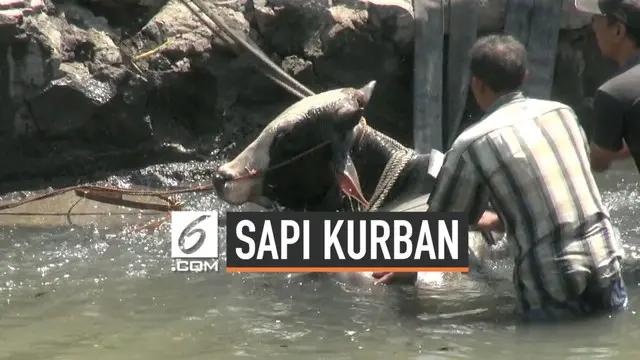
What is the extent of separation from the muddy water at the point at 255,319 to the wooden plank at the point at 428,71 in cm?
268

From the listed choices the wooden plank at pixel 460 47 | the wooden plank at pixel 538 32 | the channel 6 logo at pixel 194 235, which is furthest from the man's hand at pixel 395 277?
the wooden plank at pixel 538 32

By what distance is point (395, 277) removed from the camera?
559cm

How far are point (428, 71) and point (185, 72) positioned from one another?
6.42ft

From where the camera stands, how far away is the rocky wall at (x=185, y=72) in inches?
354

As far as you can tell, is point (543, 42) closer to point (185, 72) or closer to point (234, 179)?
point (185, 72)

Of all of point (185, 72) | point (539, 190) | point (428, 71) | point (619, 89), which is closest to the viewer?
point (539, 190)

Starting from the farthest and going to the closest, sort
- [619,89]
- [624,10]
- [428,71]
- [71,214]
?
[428,71]
[71,214]
[624,10]
[619,89]

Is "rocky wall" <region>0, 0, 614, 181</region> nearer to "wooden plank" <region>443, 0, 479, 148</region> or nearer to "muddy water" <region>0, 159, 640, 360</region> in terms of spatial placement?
"wooden plank" <region>443, 0, 479, 148</region>

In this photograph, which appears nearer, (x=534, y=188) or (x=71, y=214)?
(x=534, y=188)

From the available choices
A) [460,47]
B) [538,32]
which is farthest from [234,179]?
[538,32]

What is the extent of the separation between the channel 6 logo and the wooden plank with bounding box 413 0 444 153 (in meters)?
3.09

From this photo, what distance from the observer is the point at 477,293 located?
5664mm

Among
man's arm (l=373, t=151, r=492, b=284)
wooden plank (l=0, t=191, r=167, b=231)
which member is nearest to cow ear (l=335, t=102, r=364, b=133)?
man's arm (l=373, t=151, r=492, b=284)

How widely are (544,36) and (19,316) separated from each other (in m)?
5.32
